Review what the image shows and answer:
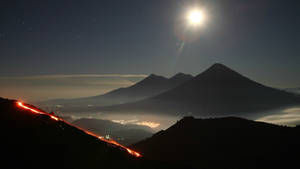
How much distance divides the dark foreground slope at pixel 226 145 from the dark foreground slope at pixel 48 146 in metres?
60.5

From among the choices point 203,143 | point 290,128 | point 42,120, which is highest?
point 290,128

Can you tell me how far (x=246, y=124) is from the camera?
105 m

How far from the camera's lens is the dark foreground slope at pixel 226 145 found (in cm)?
7825

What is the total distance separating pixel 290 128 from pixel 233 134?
2179cm

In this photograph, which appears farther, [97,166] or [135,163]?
[135,163]

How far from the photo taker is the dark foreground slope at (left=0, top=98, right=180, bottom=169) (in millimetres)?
8938

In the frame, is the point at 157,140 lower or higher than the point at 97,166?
higher

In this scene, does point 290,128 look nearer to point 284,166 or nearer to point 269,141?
point 269,141

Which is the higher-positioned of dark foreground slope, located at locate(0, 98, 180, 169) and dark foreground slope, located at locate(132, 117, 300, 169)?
dark foreground slope, located at locate(132, 117, 300, 169)

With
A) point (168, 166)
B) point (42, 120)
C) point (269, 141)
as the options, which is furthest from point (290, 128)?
point (42, 120)

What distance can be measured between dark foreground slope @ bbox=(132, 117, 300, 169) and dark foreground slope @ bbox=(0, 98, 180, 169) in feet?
199

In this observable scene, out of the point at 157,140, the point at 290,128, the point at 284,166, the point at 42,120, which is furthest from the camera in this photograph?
the point at 157,140

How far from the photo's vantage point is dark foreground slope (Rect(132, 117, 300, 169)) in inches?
3081

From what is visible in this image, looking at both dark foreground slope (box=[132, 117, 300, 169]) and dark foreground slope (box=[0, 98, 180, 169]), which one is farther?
dark foreground slope (box=[132, 117, 300, 169])
